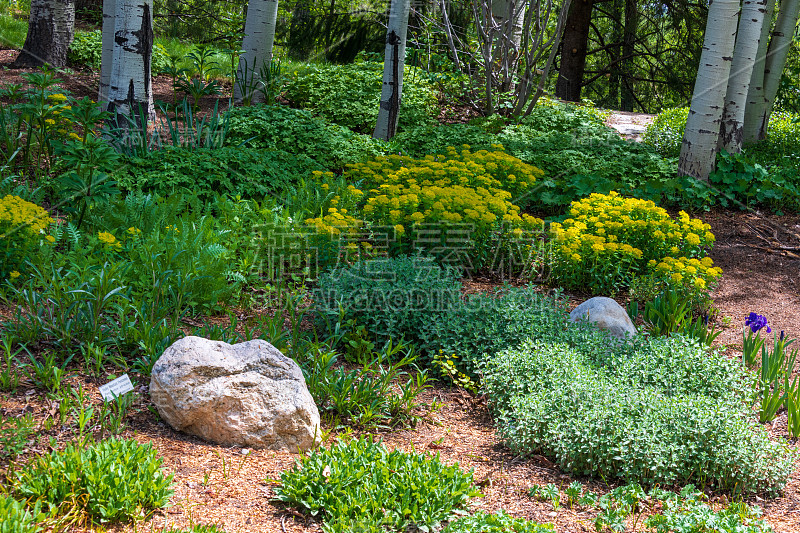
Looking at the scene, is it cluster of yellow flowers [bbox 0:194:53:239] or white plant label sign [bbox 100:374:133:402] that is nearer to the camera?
white plant label sign [bbox 100:374:133:402]

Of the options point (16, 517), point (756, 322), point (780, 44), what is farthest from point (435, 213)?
point (780, 44)

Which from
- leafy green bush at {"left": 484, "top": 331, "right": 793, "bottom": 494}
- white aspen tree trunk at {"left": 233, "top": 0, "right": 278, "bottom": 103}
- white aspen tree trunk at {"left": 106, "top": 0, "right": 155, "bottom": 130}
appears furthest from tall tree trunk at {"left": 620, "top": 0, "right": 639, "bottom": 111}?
leafy green bush at {"left": 484, "top": 331, "right": 793, "bottom": 494}

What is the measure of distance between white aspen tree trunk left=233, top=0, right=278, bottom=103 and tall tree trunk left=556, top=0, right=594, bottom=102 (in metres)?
6.79

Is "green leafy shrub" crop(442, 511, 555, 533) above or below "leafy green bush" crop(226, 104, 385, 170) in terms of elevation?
below

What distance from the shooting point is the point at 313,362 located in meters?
3.58

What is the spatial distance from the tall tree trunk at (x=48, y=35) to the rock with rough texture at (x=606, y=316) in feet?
28.6

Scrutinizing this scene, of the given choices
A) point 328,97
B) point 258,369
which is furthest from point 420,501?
point 328,97

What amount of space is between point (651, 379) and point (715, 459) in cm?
73

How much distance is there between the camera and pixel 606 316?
4352 mm

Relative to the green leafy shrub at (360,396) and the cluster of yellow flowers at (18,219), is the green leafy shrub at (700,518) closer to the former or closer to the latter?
the green leafy shrub at (360,396)

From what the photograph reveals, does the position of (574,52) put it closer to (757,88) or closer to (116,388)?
(757,88)

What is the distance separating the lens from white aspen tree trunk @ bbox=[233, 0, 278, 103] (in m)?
9.09

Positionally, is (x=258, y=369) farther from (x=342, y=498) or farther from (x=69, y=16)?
(x=69, y=16)

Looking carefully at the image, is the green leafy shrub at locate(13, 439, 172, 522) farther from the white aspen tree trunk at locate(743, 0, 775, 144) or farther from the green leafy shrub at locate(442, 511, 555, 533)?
the white aspen tree trunk at locate(743, 0, 775, 144)
